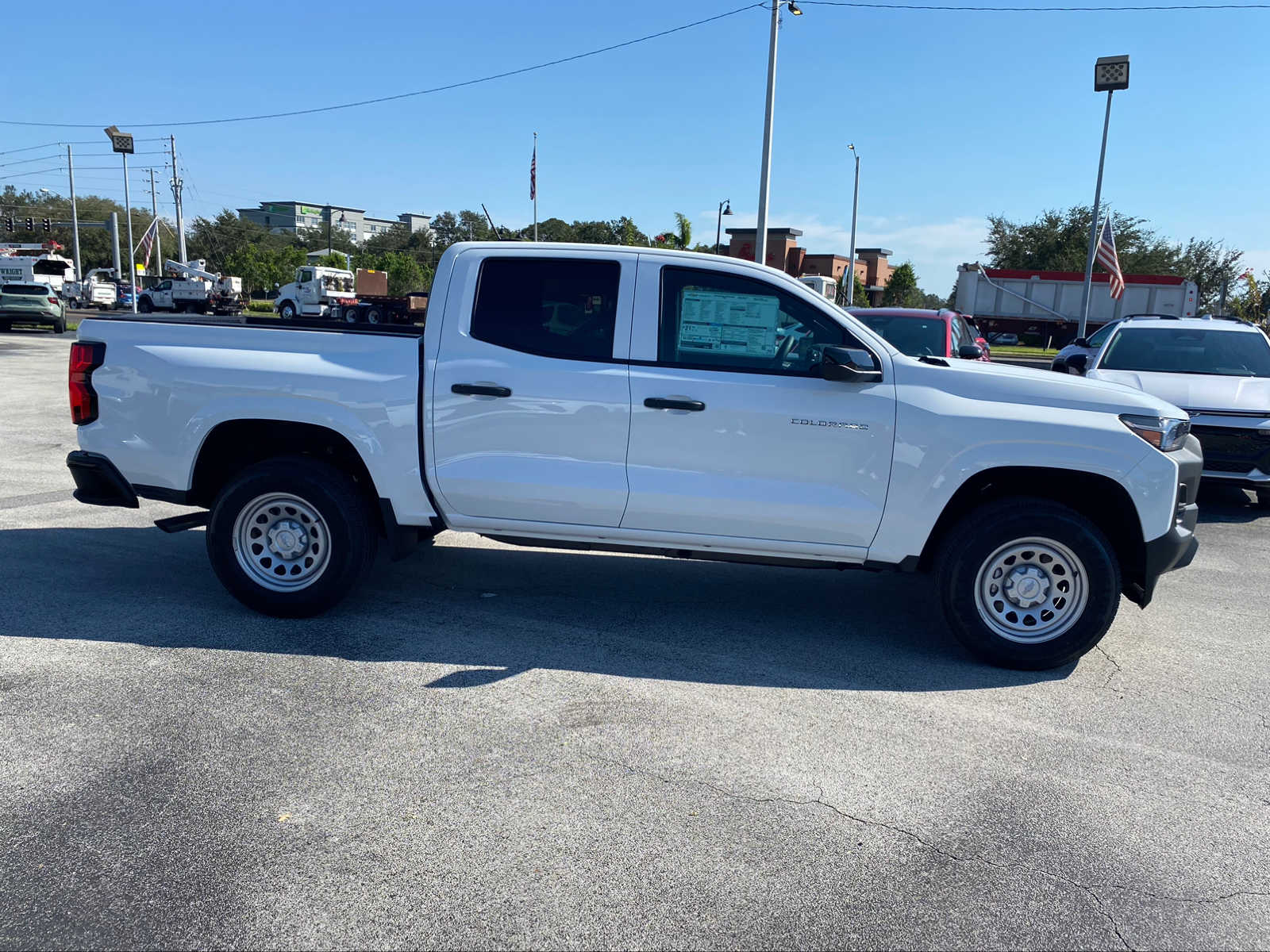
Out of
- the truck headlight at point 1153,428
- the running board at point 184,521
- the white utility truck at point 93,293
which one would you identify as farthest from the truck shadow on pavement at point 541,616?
the white utility truck at point 93,293

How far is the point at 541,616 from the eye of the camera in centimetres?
550

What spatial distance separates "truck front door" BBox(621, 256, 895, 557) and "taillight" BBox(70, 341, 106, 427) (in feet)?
9.95

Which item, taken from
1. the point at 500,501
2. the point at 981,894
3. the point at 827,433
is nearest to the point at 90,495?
the point at 500,501

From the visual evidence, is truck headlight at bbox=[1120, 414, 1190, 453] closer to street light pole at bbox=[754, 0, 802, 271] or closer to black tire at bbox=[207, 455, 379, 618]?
black tire at bbox=[207, 455, 379, 618]

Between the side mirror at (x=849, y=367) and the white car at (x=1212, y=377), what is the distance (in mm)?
4876

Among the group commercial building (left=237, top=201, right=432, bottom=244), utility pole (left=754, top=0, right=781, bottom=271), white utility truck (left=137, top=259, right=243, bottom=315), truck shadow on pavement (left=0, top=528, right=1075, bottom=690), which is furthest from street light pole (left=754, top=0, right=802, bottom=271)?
commercial building (left=237, top=201, right=432, bottom=244)

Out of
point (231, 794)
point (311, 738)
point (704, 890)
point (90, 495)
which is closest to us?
point (704, 890)

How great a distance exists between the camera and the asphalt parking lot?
2.89 meters

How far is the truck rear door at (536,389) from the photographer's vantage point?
16.2 ft

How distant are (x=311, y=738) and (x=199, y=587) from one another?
2.39 m

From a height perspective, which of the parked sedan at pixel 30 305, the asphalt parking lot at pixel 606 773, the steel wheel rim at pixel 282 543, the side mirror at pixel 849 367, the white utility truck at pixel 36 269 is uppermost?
the white utility truck at pixel 36 269

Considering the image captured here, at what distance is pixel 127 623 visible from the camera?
17.0 feet

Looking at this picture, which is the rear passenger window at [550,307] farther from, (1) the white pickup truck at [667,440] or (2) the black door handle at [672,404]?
(2) the black door handle at [672,404]

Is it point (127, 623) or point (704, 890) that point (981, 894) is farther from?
point (127, 623)
